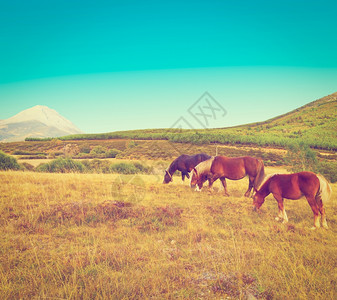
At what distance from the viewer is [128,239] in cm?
536

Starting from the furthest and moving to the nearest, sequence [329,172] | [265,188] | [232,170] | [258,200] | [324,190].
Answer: [329,172] < [232,170] < [258,200] < [265,188] < [324,190]

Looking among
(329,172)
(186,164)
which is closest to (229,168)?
(186,164)

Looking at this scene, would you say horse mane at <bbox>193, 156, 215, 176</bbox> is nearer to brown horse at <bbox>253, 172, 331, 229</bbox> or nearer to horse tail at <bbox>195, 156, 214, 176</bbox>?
horse tail at <bbox>195, 156, 214, 176</bbox>

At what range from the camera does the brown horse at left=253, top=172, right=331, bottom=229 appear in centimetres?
641

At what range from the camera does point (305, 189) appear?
259 inches

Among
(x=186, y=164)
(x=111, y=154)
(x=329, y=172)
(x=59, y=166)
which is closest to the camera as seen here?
(x=186, y=164)

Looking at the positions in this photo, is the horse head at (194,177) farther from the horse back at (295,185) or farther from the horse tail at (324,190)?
the horse tail at (324,190)

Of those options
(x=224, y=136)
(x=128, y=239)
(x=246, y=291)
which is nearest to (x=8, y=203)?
(x=128, y=239)

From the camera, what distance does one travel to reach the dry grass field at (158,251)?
3.39 m

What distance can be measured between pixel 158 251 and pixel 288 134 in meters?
83.0

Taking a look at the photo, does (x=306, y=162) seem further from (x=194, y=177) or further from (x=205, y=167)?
(x=194, y=177)

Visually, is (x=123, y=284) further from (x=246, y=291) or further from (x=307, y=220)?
(x=307, y=220)

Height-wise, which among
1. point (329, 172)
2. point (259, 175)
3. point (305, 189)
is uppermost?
point (305, 189)

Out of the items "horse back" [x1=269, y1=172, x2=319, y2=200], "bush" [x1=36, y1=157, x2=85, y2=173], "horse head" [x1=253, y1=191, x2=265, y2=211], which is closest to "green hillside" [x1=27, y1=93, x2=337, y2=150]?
"bush" [x1=36, y1=157, x2=85, y2=173]
